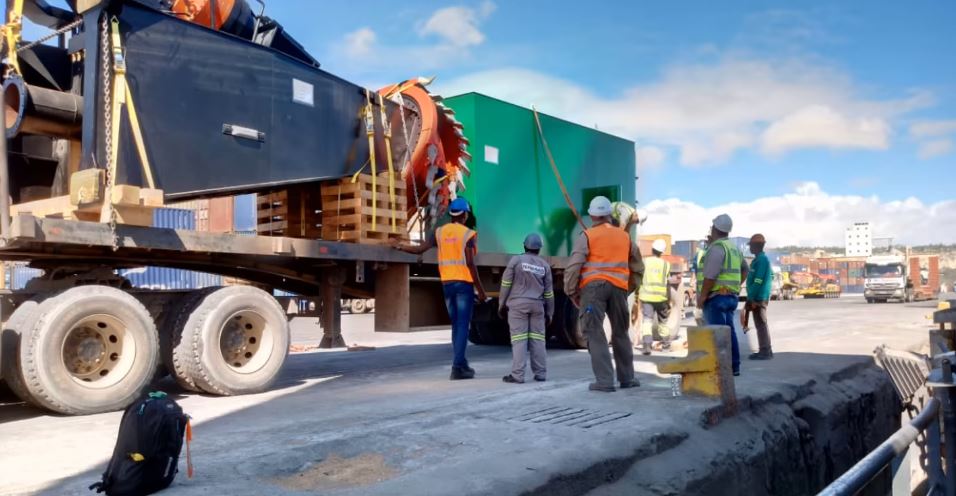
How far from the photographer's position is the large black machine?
6012 mm

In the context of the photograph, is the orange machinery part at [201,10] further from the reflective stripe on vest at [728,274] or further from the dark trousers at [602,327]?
the reflective stripe on vest at [728,274]

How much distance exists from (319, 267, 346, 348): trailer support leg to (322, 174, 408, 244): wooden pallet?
45 centimetres

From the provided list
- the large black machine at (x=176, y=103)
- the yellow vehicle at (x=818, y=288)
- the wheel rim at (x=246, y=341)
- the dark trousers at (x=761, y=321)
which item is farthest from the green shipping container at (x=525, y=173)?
the yellow vehicle at (x=818, y=288)

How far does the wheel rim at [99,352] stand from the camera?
5.88 metres

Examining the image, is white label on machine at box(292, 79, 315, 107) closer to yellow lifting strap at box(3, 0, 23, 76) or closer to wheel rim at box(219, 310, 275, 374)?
wheel rim at box(219, 310, 275, 374)

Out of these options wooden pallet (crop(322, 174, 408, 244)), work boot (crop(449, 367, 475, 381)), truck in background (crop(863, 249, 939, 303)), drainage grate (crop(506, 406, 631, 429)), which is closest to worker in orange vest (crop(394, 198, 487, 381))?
work boot (crop(449, 367, 475, 381))

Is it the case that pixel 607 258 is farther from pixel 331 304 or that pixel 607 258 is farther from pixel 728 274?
pixel 331 304

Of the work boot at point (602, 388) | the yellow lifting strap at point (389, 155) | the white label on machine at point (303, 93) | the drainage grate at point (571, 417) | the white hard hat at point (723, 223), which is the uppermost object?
the white label on machine at point (303, 93)

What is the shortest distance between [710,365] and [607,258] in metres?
1.26

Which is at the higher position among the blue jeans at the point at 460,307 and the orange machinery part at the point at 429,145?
the orange machinery part at the point at 429,145

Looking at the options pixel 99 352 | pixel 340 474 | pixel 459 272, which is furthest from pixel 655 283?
pixel 340 474

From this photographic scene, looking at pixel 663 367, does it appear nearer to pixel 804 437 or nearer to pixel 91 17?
pixel 804 437

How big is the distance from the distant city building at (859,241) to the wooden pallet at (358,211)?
225 feet

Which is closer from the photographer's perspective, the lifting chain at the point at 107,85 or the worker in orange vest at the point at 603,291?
the lifting chain at the point at 107,85
